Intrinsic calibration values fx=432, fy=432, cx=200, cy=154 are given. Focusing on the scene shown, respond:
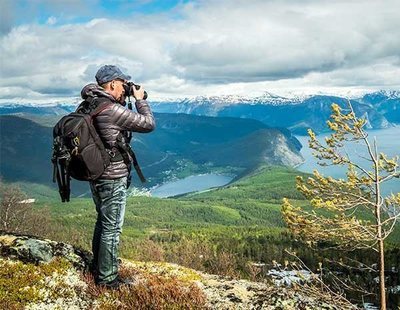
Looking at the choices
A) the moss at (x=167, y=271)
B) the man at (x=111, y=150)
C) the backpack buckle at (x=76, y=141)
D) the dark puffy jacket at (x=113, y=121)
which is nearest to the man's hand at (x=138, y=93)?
the man at (x=111, y=150)

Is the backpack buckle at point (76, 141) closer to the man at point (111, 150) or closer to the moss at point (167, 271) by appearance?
the man at point (111, 150)

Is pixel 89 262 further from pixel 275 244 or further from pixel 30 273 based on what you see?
pixel 275 244

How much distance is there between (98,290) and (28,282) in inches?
56.9

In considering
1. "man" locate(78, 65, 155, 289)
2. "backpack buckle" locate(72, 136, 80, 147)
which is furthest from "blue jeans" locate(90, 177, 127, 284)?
"backpack buckle" locate(72, 136, 80, 147)

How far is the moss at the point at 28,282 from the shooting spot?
8.16m

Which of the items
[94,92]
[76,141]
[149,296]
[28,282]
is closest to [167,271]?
[149,296]

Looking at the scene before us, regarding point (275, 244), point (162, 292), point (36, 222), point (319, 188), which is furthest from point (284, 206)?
point (275, 244)

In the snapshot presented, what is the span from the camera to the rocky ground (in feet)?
26.8

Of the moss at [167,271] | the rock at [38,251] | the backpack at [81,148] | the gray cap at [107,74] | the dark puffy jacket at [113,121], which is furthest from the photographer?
the moss at [167,271]

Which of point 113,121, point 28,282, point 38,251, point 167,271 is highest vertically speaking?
point 113,121

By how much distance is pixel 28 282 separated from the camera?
8.66 m

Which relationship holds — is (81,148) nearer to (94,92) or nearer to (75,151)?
(75,151)

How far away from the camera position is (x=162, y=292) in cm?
821

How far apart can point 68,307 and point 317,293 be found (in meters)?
4.90
